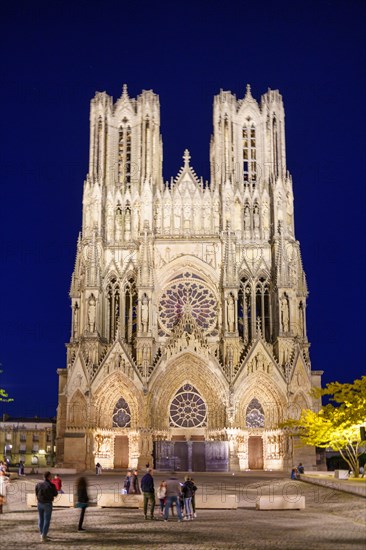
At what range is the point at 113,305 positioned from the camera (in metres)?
Result: 54.7

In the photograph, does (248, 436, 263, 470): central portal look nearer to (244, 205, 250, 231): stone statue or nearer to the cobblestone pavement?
(244, 205, 250, 231): stone statue

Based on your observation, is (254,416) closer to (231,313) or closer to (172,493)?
(231,313)

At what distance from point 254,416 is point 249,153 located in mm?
21062

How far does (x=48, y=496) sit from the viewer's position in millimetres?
16422

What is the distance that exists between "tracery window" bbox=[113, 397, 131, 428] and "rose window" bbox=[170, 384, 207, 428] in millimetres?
3182

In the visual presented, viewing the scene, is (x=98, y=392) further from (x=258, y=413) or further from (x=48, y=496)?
(x=48, y=496)

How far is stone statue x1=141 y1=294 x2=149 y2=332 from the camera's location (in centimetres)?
5225

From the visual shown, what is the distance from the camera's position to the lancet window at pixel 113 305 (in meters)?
54.7

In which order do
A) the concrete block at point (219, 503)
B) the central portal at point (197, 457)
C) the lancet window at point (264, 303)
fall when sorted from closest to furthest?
1. the concrete block at point (219, 503)
2. the central portal at point (197, 457)
3. the lancet window at point (264, 303)

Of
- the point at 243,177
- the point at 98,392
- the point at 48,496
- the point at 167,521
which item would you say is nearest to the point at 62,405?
the point at 98,392

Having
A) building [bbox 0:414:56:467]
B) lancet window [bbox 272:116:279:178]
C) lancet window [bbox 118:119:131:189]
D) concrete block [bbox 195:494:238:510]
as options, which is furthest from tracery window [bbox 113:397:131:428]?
building [bbox 0:414:56:467]

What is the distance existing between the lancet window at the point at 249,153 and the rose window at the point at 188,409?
17.6m

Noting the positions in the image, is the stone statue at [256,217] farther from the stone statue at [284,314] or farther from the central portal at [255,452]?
the central portal at [255,452]

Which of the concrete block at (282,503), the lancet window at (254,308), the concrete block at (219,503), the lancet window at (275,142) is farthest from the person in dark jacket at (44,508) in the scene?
the lancet window at (275,142)
